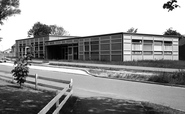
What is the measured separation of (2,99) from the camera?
8.52 metres

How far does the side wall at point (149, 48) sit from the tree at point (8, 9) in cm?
2054

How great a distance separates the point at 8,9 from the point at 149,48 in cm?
2525

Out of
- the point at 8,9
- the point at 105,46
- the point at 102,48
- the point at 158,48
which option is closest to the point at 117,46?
the point at 105,46

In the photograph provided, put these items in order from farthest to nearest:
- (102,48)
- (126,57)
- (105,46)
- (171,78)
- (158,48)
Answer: (158,48) < (102,48) < (105,46) < (126,57) < (171,78)

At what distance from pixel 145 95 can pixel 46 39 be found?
35659 mm

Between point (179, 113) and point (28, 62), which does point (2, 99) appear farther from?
point (179, 113)

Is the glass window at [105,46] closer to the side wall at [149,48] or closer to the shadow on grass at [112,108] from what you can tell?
the side wall at [149,48]

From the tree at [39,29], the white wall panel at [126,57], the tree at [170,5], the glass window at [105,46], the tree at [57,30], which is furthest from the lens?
the tree at [57,30]

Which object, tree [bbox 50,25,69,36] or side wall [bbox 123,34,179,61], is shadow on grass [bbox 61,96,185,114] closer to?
side wall [bbox 123,34,179,61]

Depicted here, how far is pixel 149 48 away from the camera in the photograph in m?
30.5

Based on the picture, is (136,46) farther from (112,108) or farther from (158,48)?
(112,108)

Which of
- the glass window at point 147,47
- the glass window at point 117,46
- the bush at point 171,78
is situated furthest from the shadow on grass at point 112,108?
the glass window at point 147,47

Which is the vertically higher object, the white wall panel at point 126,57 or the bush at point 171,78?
the white wall panel at point 126,57

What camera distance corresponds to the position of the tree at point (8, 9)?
7.96 metres
